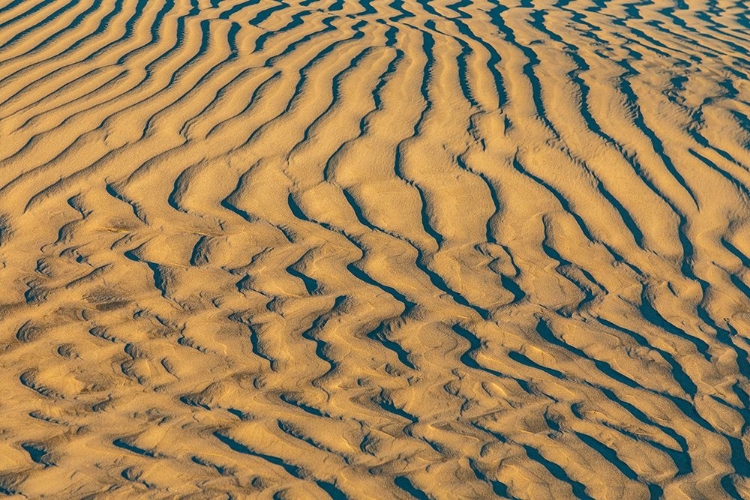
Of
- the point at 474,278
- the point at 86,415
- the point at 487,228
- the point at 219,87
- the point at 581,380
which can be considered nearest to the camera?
the point at 86,415

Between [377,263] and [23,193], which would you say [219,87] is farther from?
[377,263]

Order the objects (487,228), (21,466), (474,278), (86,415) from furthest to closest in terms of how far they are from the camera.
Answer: (487,228), (474,278), (86,415), (21,466)

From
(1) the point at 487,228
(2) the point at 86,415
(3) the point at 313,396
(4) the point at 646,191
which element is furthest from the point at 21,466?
(4) the point at 646,191

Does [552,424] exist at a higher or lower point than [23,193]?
lower

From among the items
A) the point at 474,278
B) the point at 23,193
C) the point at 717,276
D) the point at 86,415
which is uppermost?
the point at 23,193

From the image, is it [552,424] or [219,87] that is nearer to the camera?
[552,424]

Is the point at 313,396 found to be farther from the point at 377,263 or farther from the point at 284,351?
the point at 377,263
